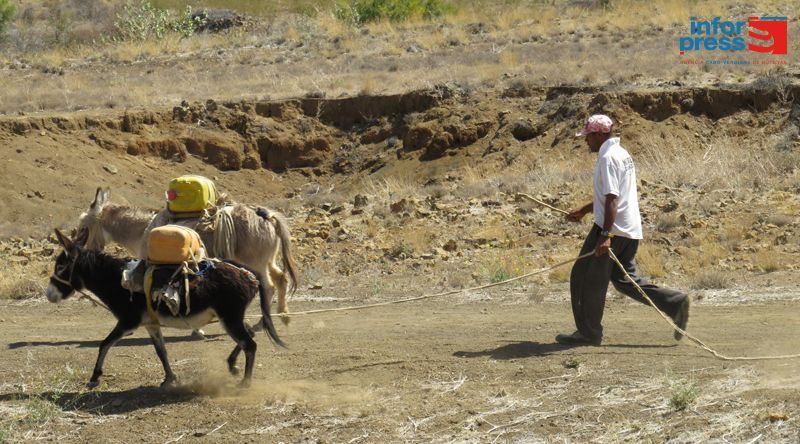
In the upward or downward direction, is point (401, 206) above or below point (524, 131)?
above

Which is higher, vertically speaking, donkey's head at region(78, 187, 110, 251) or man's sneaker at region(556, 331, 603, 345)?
donkey's head at region(78, 187, 110, 251)

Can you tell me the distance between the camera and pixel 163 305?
802 centimetres

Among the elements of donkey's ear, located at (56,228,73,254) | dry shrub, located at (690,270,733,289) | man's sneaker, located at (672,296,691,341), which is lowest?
dry shrub, located at (690,270,733,289)

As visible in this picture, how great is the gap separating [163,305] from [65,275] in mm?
1022

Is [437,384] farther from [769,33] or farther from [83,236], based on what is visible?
[769,33]

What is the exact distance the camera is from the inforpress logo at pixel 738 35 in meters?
26.5

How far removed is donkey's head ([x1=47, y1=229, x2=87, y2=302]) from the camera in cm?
841

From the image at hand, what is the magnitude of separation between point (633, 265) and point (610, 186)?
89cm

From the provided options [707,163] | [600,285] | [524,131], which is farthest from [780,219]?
[524,131]

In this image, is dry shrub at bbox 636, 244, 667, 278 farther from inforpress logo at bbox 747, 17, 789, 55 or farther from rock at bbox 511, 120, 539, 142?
inforpress logo at bbox 747, 17, 789, 55

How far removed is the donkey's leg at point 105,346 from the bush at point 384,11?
30.1 metres

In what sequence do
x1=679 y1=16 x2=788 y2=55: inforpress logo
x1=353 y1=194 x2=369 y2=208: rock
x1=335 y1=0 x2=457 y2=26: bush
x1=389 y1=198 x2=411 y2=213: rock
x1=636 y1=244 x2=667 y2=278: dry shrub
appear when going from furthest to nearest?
x1=335 y1=0 x2=457 y2=26: bush → x1=679 y1=16 x2=788 y2=55: inforpress logo → x1=353 y1=194 x2=369 y2=208: rock → x1=389 y1=198 x2=411 y2=213: rock → x1=636 y1=244 x2=667 y2=278: dry shrub

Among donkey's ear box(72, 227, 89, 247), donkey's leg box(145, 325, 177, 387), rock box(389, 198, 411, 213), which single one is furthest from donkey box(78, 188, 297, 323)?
rock box(389, 198, 411, 213)

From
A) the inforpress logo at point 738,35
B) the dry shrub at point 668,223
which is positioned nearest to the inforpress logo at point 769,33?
the inforpress logo at point 738,35
